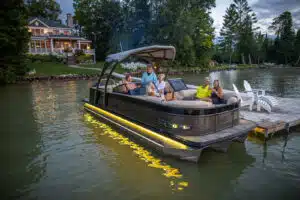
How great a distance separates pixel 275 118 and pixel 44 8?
66.3 meters

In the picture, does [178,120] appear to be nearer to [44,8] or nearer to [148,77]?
[148,77]

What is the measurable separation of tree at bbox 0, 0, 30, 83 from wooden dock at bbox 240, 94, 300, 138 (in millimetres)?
21140

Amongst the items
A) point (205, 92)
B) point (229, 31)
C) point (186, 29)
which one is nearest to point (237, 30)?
point (229, 31)

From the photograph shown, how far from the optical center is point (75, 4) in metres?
58.5

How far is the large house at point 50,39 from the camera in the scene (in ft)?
136

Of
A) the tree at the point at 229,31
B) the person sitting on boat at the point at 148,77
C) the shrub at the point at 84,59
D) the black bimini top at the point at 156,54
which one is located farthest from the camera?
the tree at the point at 229,31

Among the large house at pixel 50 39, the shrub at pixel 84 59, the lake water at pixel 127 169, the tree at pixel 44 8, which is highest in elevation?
the tree at pixel 44 8

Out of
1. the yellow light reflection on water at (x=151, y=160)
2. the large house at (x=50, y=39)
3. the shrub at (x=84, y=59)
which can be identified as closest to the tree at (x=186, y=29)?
the shrub at (x=84, y=59)

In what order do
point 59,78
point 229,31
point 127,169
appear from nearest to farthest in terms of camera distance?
point 127,169
point 59,78
point 229,31

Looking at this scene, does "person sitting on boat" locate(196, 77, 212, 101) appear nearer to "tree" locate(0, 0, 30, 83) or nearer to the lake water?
the lake water

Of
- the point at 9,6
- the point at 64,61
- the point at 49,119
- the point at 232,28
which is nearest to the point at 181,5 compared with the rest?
the point at 64,61

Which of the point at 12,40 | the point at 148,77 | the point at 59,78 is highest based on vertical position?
the point at 12,40

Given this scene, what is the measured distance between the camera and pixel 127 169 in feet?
17.4

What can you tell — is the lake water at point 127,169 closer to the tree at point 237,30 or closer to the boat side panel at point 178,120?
the boat side panel at point 178,120
